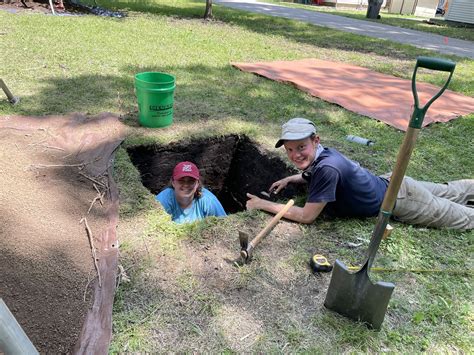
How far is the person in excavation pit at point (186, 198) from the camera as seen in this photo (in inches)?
128

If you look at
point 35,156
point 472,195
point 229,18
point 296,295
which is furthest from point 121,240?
point 229,18

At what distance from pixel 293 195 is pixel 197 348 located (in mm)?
1791

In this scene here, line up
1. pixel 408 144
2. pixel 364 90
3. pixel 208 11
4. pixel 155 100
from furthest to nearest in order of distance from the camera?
pixel 208 11, pixel 364 90, pixel 155 100, pixel 408 144

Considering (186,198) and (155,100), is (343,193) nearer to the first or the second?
(186,198)

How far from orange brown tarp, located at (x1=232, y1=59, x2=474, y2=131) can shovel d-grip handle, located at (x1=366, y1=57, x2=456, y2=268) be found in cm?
315

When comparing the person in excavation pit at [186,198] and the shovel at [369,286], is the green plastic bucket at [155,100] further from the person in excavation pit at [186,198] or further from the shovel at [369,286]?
the shovel at [369,286]

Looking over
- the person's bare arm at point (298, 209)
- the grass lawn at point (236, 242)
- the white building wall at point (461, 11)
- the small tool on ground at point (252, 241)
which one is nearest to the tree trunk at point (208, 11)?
the grass lawn at point (236, 242)

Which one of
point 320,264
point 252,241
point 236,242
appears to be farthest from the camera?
point 236,242

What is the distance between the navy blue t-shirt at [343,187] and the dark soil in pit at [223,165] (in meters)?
0.71

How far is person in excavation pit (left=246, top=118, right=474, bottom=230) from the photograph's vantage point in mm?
2562

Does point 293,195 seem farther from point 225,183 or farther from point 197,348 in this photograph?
point 197,348

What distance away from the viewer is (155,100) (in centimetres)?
391

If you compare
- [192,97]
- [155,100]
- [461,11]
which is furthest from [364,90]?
[461,11]

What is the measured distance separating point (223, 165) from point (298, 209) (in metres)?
1.71
